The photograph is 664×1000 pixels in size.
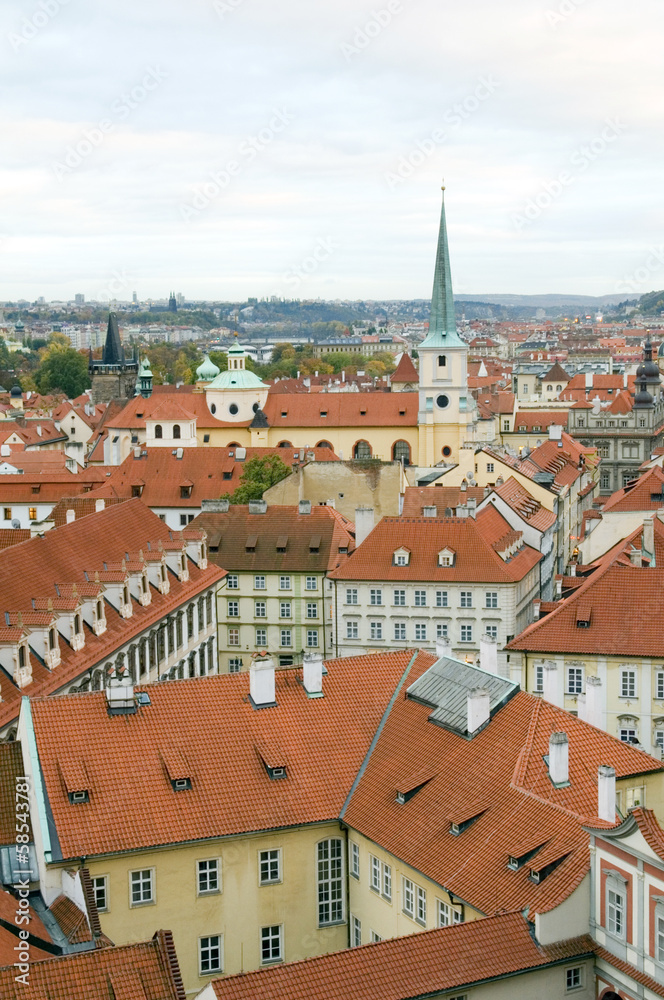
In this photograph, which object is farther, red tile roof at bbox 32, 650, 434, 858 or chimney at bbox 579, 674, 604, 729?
chimney at bbox 579, 674, 604, 729

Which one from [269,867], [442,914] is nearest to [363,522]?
[269,867]

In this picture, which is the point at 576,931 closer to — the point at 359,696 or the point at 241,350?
the point at 359,696

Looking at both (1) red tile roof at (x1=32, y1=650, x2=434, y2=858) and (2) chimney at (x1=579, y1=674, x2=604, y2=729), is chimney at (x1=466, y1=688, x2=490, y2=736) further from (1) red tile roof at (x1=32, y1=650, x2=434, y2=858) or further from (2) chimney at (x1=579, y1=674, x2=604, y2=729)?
(1) red tile roof at (x1=32, y1=650, x2=434, y2=858)

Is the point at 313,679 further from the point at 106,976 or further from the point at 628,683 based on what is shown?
the point at 628,683

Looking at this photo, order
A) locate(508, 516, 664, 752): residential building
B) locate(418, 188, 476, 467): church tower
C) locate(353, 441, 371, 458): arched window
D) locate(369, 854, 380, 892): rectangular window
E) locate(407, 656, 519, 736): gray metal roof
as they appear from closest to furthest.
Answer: locate(369, 854, 380, 892): rectangular window
locate(407, 656, 519, 736): gray metal roof
locate(508, 516, 664, 752): residential building
locate(418, 188, 476, 467): church tower
locate(353, 441, 371, 458): arched window

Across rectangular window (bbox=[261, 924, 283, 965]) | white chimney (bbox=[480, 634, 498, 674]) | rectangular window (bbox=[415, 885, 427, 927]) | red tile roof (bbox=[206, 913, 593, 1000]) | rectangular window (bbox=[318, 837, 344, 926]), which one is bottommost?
rectangular window (bbox=[261, 924, 283, 965])

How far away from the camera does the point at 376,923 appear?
110 ft

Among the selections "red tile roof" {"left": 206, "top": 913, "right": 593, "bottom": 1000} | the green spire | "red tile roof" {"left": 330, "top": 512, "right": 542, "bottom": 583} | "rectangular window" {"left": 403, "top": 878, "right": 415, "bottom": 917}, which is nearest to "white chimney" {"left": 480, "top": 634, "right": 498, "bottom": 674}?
"rectangular window" {"left": 403, "top": 878, "right": 415, "bottom": 917}

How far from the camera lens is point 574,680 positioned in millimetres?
49188

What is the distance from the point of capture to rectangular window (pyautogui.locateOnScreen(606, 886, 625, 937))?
27.0 m

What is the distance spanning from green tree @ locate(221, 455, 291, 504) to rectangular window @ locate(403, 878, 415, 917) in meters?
58.6

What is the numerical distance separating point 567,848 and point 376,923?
714 centimetres

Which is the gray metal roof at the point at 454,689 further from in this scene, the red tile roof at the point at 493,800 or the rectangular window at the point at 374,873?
the rectangular window at the point at 374,873

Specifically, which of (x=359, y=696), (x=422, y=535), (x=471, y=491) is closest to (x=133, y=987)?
(x=359, y=696)
